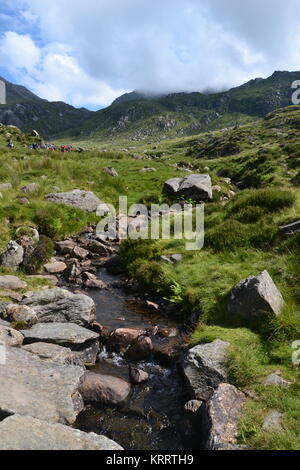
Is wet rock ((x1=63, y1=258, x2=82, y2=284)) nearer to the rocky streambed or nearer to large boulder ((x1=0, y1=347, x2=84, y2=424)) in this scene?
the rocky streambed

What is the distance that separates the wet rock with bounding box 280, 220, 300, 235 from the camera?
12878mm

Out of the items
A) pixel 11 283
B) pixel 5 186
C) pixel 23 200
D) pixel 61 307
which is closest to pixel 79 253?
pixel 11 283

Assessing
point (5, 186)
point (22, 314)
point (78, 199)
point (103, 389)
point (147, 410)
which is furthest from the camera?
point (78, 199)

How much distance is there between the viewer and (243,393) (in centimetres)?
703

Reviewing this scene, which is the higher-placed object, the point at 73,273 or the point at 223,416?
the point at 73,273

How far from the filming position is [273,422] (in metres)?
6.02

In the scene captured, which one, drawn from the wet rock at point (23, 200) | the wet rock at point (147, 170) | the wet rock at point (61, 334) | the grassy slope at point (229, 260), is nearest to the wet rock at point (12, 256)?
the grassy slope at point (229, 260)

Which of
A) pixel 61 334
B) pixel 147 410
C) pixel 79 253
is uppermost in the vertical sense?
pixel 79 253

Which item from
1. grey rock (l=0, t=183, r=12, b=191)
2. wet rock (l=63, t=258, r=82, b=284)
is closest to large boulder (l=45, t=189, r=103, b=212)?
grey rock (l=0, t=183, r=12, b=191)

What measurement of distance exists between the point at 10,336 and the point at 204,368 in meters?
5.06

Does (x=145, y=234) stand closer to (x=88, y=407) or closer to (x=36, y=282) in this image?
(x=36, y=282)

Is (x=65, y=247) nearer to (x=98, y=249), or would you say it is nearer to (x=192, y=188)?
(x=98, y=249)

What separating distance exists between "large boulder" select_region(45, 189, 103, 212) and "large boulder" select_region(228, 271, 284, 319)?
50.0 ft

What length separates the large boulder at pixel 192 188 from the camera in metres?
26.8
